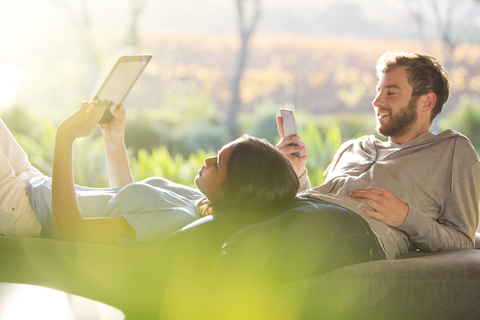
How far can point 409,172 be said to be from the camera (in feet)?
5.58

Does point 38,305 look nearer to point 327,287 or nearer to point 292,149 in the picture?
point 327,287

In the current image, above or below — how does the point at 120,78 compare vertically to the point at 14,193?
above

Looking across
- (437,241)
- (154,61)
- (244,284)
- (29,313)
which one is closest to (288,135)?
(437,241)

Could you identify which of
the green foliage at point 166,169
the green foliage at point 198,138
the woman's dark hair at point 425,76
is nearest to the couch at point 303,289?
the woman's dark hair at point 425,76

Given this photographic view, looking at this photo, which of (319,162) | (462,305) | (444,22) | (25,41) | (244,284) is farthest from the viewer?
(25,41)

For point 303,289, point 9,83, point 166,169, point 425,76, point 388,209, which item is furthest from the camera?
point 9,83

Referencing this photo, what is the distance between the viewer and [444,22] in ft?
27.5

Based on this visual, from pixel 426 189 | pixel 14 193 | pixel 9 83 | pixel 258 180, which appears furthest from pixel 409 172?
pixel 9 83

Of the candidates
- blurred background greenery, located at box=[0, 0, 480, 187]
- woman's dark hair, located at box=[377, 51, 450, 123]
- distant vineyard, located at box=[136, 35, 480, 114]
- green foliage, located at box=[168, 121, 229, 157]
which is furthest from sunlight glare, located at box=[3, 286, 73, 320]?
distant vineyard, located at box=[136, 35, 480, 114]

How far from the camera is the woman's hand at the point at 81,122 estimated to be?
1528mm

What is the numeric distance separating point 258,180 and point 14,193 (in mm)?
1015

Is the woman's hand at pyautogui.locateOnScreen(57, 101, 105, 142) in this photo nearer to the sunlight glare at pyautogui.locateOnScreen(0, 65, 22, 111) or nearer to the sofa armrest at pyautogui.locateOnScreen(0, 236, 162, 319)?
the sofa armrest at pyautogui.locateOnScreen(0, 236, 162, 319)

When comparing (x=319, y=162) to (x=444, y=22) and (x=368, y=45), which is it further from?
(x=368, y=45)

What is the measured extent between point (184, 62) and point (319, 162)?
9.95 meters
